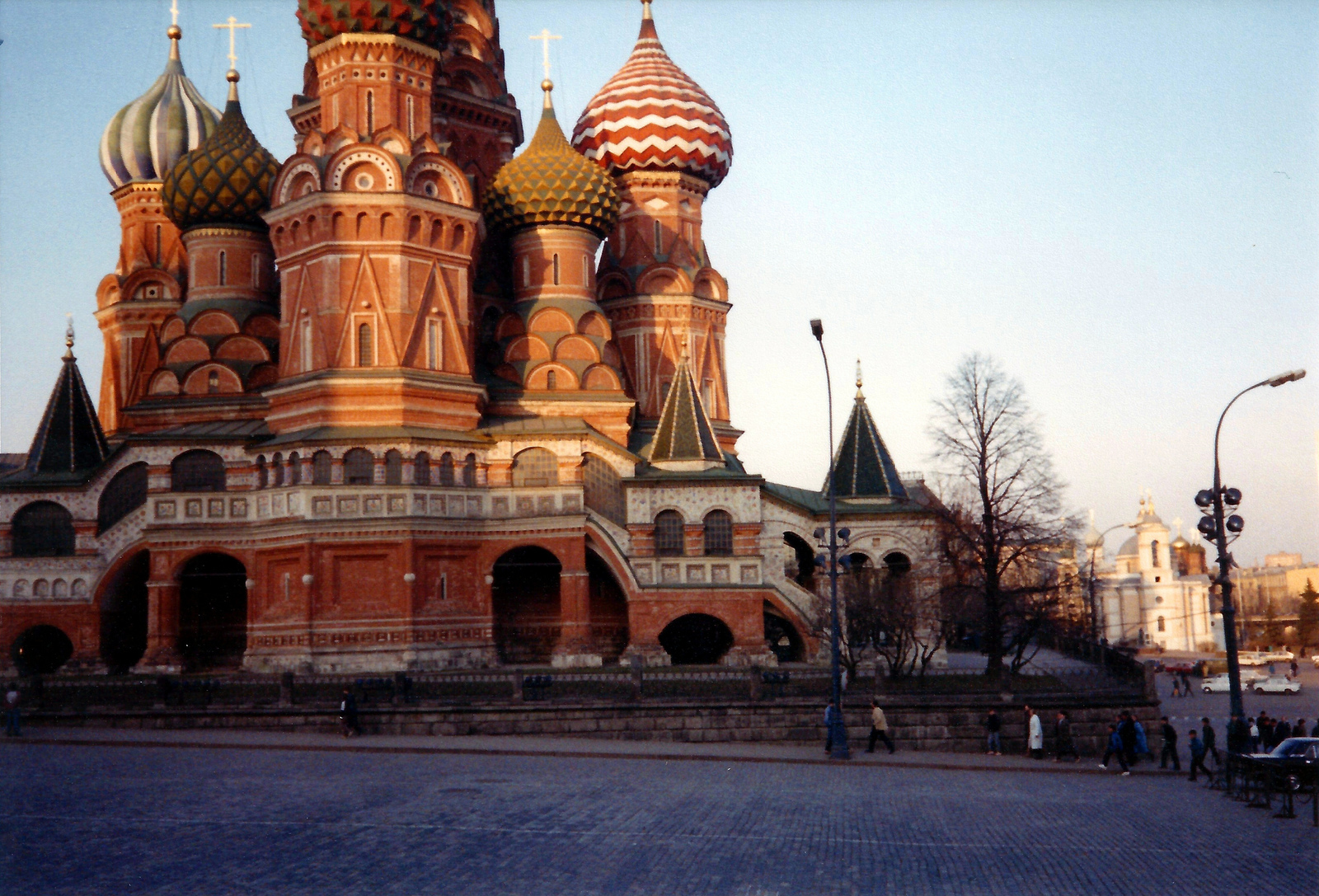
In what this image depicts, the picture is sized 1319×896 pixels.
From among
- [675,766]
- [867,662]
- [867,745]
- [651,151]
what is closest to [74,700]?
[675,766]

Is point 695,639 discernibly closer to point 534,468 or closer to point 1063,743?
point 534,468

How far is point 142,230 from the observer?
1890 inches

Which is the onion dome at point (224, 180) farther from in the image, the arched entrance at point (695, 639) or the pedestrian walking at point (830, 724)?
the pedestrian walking at point (830, 724)

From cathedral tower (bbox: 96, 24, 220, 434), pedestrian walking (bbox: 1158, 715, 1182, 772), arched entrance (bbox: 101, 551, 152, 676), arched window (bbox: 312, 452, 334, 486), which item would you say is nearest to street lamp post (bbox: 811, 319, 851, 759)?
pedestrian walking (bbox: 1158, 715, 1182, 772)

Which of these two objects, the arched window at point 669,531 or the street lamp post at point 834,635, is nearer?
the street lamp post at point 834,635

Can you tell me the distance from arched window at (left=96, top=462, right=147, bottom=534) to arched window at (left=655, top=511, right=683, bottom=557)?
46.7ft

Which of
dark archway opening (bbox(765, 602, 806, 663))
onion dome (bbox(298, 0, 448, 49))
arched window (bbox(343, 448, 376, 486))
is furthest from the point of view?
onion dome (bbox(298, 0, 448, 49))

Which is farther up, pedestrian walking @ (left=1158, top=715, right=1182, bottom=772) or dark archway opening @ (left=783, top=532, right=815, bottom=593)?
dark archway opening @ (left=783, top=532, right=815, bottom=593)

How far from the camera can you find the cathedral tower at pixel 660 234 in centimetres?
4656

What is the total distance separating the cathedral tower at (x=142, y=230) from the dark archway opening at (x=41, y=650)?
910 cm

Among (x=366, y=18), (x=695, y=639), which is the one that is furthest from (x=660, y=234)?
(x=695, y=639)

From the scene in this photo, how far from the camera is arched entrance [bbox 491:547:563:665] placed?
128 feet

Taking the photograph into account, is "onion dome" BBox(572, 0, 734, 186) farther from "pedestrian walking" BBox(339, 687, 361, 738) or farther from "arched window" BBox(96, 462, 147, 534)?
"pedestrian walking" BBox(339, 687, 361, 738)

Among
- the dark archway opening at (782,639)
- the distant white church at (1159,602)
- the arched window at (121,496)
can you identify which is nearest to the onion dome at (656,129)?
the dark archway opening at (782,639)
